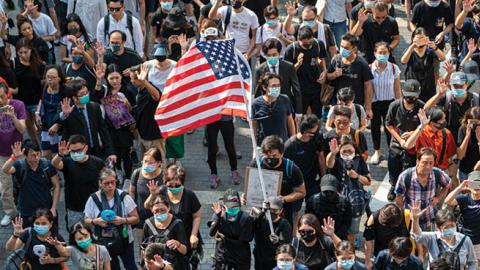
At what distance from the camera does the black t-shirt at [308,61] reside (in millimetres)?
15625

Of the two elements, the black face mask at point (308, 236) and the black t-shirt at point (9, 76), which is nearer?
the black face mask at point (308, 236)

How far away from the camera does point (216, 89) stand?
12.7 metres

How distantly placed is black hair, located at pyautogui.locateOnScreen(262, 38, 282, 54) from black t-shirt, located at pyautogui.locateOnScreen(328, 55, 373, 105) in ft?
2.70

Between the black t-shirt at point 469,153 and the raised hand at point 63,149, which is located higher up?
the raised hand at point 63,149

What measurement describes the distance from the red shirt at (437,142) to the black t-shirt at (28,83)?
531cm

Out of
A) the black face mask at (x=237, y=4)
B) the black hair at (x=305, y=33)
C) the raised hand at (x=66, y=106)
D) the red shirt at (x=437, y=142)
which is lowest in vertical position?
the red shirt at (x=437, y=142)

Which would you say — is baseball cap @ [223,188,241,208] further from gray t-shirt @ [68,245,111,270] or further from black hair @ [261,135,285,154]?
gray t-shirt @ [68,245,111,270]

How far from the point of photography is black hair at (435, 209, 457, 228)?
39.5 ft

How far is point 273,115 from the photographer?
1424cm

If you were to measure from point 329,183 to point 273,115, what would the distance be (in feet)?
6.31

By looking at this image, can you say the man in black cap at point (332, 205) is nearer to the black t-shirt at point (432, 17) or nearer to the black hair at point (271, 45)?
the black hair at point (271, 45)

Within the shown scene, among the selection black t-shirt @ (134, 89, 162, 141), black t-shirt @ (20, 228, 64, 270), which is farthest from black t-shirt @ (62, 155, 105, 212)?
black t-shirt @ (134, 89, 162, 141)

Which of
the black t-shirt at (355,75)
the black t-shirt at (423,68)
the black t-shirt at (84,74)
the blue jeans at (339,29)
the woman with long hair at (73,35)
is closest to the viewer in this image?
the black t-shirt at (84,74)

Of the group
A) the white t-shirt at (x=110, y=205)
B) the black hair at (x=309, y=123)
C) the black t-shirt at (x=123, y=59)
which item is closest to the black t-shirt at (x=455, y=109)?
the black hair at (x=309, y=123)
